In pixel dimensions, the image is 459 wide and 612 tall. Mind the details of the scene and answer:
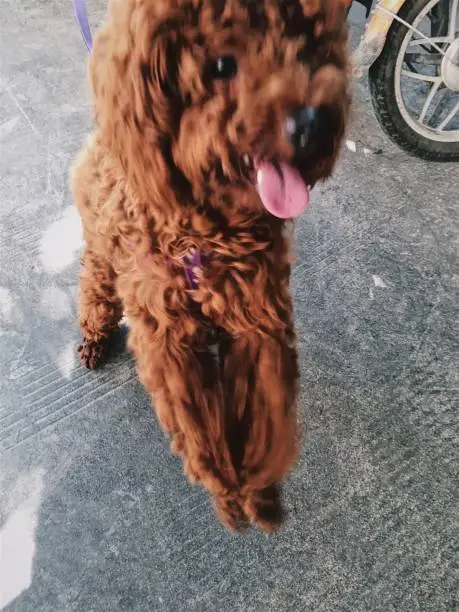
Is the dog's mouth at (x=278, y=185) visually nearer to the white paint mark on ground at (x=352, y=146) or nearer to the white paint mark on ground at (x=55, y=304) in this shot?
the white paint mark on ground at (x=55, y=304)

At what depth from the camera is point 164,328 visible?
0.89 meters

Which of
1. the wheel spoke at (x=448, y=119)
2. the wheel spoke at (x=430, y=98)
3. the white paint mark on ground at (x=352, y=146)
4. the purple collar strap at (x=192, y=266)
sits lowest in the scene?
the white paint mark on ground at (x=352, y=146)

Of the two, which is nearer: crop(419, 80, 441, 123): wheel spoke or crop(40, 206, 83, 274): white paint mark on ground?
crop(40, 206, 83, 274): white paint mark on ground

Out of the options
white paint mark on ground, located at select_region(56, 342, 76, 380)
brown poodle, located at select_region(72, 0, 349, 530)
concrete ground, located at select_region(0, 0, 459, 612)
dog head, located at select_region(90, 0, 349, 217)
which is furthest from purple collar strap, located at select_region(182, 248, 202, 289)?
white paint mark on ground, located at select_region(56, 342, 76, 380)

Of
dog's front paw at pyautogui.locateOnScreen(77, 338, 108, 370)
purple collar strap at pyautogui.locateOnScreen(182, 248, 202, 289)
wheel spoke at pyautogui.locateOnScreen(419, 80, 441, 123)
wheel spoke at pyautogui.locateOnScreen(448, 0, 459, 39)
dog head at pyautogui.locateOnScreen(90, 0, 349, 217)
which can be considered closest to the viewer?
dog head at pyautogui.locateOnScreen(90, 0, 349, 217)

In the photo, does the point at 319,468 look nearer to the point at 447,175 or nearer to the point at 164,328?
the point at 164,328

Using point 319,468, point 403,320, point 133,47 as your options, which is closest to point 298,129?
point 133,47

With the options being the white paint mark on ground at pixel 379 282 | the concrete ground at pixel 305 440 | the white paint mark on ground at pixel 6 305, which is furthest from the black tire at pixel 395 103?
the white paint mark on ground at pixel 6 305

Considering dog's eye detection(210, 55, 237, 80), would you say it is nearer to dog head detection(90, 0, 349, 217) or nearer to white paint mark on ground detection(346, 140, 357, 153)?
dog head detection(90, 0, 349, 217)

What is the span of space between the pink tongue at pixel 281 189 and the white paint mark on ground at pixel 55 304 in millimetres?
904

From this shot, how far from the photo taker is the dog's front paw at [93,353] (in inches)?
53.0

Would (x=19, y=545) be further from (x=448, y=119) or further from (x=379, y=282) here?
(x=448, y=119)

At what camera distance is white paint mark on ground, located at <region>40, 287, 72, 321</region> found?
4.78ft

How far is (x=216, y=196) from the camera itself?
718mm
